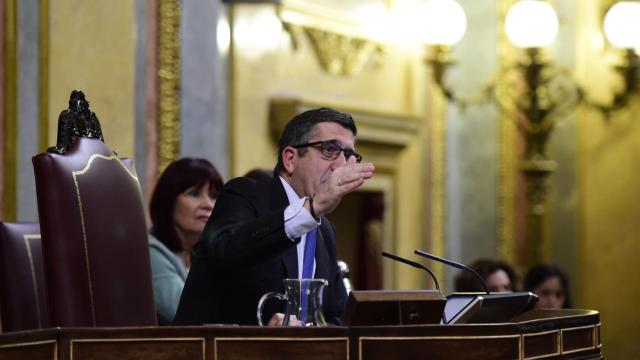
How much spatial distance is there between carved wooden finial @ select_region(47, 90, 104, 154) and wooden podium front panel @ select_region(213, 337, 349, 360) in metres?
0.96

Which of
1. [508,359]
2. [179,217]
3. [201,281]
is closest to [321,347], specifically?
[508,359]

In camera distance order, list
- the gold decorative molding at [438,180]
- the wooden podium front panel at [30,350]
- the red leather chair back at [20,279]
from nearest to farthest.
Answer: the wooden podium front panel at [30,350], the red leather chair back at [20,279], the gold decorative molding at [438,180]

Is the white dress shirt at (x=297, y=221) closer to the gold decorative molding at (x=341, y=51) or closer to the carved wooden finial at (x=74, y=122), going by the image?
Answer: the carved wooden finial at (x=74, y=122)

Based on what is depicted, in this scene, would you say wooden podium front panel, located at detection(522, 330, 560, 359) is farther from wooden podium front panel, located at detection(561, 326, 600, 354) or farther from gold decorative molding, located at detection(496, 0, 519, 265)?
gold decorative molding, located at detection(496, 0, 519, 265)

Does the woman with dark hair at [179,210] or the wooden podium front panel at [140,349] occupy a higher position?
the woman with dark hair at [179,210]

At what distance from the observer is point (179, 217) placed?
16.7ft

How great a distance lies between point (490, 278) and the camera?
21.4 feet

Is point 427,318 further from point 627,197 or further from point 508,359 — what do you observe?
→ point 627,197

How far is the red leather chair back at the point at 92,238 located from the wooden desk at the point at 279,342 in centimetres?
55

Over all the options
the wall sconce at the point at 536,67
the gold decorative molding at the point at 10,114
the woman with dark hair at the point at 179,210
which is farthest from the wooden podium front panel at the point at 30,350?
the wall sconce at the point at 536,67

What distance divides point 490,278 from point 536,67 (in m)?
2.37

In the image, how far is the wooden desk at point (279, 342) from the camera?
119 inches

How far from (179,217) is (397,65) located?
3881 millimetres

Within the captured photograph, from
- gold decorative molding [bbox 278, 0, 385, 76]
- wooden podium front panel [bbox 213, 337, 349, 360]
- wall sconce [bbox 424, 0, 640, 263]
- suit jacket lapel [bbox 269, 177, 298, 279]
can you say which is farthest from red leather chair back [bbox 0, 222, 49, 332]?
wall sconce [bbox 424, 0, 640, 263]
